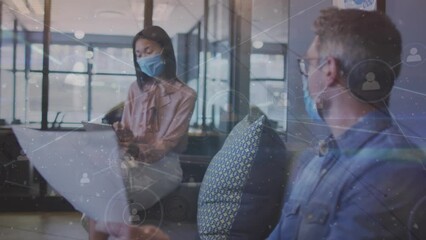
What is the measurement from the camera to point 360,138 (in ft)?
4.91

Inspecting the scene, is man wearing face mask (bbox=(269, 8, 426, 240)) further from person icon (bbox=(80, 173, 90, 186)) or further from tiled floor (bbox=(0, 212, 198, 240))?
person icon (bbox=(80, 173, 90, 186))

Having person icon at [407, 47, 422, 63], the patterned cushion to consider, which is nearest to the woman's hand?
the patterned cushion

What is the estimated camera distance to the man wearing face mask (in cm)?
146

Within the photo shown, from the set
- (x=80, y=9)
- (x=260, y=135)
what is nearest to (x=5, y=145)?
(x=80, y=9)

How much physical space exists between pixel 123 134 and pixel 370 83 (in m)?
0.79

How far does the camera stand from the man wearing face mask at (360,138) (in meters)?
1.46

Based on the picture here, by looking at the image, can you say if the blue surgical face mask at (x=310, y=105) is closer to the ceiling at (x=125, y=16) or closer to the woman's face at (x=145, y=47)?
the ceiling at (x=125, y=16)

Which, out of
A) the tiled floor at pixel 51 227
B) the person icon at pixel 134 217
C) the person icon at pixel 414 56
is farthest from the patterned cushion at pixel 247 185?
the person icon at pixel 414 56

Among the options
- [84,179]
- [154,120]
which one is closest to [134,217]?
[84,179]

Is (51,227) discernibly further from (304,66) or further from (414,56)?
(414,56)

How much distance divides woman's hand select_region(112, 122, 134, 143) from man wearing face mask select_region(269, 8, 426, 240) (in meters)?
0.58

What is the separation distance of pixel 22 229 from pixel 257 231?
0.79 metres

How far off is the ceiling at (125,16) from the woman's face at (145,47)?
0.04 m

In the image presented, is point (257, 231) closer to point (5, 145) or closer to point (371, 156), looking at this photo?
point (371, 156)
